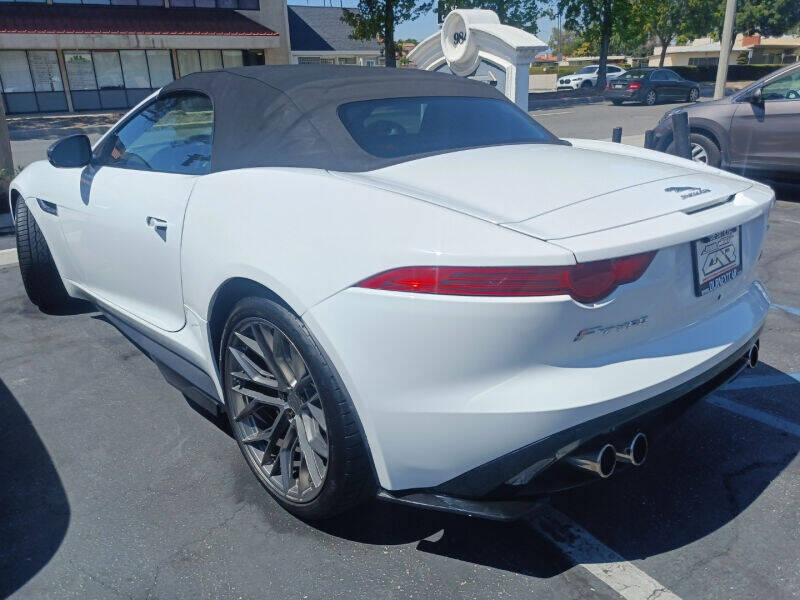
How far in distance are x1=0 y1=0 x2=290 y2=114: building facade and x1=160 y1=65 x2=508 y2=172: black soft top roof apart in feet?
98.2

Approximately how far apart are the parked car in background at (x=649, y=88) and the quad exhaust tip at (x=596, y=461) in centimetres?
2745

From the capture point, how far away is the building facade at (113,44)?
94.1ft

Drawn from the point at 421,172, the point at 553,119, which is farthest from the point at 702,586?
the point at 553,119

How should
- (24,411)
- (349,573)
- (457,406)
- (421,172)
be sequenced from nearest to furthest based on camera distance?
(457,406) < (349,573) < (421,172) < (24,411)

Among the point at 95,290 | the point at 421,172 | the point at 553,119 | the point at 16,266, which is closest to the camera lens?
the point at 421,172

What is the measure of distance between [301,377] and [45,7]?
112 feet

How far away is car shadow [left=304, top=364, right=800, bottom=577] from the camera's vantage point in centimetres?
237

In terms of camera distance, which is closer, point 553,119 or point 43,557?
point 43,557

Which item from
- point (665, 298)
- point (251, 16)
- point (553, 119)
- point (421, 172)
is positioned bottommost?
point (553, 119)

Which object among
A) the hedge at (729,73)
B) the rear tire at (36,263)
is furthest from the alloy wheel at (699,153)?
the hedge at (729,73)

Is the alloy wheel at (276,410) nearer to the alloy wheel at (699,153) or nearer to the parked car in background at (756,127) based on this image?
the parked car in background at (756,127)

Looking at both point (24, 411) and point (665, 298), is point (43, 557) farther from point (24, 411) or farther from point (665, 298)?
point (665, 298)

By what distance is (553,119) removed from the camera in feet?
73.4

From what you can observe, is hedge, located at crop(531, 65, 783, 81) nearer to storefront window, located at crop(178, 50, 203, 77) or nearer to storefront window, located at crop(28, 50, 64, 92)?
storefront window, located at crop(178, 50, 203, 77)
